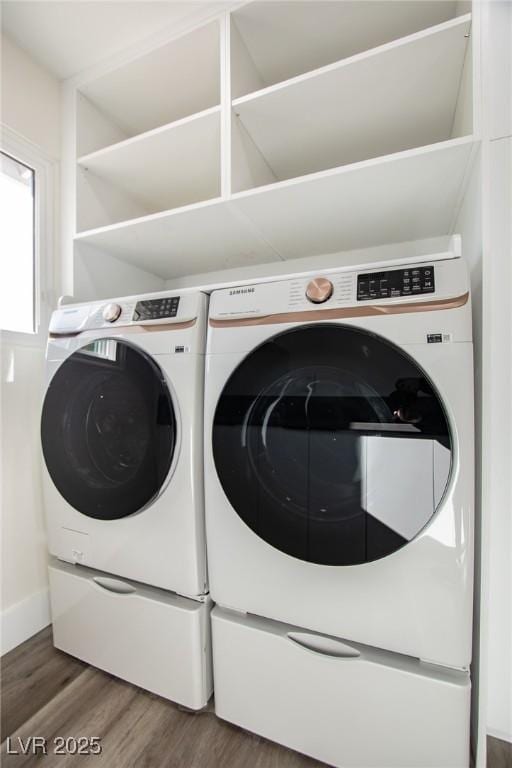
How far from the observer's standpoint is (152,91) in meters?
1.44

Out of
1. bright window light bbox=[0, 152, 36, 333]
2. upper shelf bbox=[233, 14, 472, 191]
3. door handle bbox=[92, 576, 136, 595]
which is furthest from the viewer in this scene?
bright window light bbox=[0, 152, 36, 333]

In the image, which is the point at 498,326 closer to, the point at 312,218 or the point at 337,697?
the point at 312,218

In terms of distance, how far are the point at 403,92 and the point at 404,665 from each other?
158cm

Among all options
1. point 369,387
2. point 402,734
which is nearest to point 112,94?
point 369,387

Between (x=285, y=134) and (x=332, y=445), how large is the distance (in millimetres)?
1132

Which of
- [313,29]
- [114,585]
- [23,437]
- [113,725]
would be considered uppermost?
[313,29]

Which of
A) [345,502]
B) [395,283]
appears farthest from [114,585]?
[395,283]

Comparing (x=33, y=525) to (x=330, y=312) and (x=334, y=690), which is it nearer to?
(x=334, y=690)

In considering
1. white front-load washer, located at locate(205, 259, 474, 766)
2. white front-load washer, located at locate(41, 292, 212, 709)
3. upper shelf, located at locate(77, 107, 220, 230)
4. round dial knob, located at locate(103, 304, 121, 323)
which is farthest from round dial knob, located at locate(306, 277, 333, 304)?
upper shelf, located at locate(77, 107, 220, 230)

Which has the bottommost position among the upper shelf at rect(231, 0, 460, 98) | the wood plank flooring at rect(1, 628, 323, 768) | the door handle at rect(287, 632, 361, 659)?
the wood plank flooring at rect(1, 628, 323, 768)

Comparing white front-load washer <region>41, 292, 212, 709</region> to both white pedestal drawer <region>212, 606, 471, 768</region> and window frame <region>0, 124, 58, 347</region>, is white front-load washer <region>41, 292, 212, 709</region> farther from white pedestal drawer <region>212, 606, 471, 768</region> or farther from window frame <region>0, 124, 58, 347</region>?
window frame <region>0, 124, 58, 347</region>

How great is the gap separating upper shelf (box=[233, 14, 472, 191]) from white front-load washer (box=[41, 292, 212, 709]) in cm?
64

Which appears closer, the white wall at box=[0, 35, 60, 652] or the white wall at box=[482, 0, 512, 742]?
the white wall at box=[482, 0, 512, 742]

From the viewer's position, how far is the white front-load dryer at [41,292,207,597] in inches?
38.4
